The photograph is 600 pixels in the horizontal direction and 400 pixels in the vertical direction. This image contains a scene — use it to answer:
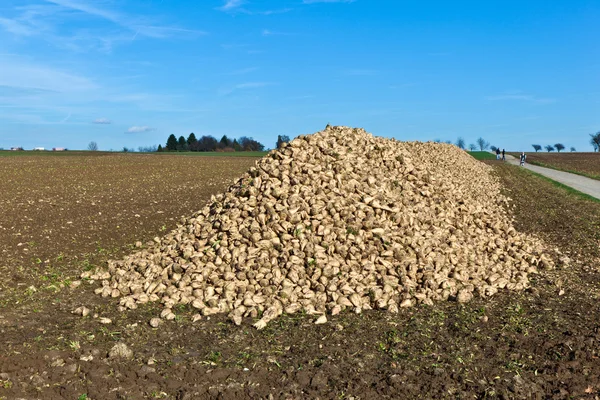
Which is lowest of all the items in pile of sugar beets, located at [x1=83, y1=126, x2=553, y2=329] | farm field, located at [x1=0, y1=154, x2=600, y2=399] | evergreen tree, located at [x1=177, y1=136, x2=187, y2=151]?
farm field, located at [x1=0, y1=154, x2=600, y2=399]

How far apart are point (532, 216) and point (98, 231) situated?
489 inches

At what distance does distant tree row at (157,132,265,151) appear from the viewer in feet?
338

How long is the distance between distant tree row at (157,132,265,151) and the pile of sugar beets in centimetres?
9275

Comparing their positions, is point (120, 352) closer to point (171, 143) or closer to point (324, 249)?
point (324, 249)

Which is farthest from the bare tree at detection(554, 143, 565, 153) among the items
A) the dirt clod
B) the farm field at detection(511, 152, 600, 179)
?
the dirt clod

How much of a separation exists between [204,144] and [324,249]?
9818cm

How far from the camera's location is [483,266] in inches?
348

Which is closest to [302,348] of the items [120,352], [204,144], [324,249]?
[120,352]

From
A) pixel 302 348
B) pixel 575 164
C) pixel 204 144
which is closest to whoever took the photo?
pixel 302 348

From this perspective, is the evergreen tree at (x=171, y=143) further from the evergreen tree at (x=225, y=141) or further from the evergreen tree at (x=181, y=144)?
the evergreen tree at (x=225, y=141)

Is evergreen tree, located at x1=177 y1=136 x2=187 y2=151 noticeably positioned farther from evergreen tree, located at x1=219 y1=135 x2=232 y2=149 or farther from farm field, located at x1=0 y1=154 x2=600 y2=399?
farm field, located at x1=0 y1=154 x2=600 y2=399

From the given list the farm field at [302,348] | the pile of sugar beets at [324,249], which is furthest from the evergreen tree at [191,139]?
the farm field at [302,348]

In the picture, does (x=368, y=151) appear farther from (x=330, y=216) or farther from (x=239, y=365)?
(x=239, y=365)

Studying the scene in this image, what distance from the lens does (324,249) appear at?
7988mm
